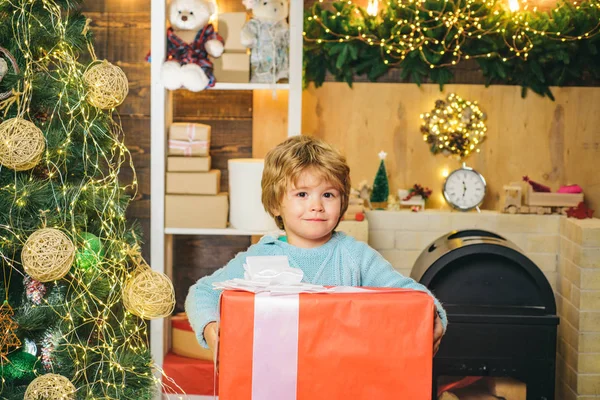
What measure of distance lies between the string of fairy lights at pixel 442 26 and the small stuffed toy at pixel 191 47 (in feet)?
1.59

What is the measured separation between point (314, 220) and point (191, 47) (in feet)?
4.89

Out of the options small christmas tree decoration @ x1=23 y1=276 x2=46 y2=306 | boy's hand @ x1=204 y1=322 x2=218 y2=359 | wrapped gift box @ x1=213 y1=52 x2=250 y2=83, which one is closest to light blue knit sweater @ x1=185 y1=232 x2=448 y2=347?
boy's hand @ x1=204 y1=322 x2=218 y2=359

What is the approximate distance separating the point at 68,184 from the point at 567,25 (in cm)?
220

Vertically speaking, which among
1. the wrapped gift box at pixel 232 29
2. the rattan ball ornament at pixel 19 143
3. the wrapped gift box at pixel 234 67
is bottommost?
the rattan ball ornament at pixel 19 143

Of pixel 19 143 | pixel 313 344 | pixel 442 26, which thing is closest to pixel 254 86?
pixel 442 26

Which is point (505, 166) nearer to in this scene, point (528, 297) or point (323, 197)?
point (528, 297)

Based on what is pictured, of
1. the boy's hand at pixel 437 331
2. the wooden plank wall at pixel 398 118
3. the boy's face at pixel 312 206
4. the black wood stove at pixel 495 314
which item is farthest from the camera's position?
the wooden plank wall at pixel 398 118

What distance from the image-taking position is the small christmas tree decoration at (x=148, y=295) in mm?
2326

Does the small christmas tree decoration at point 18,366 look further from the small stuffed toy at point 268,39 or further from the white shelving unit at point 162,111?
the small stuffed toy at point 268,39

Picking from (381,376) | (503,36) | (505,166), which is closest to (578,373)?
(505,166)

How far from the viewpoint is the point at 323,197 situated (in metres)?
1.80

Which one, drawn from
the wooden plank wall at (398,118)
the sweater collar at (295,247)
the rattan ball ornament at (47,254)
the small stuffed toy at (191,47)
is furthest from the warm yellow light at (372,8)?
the rattan ball ornament at (47,254)

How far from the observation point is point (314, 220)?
5.83 ft

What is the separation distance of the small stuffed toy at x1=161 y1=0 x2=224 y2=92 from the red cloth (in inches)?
44.4
